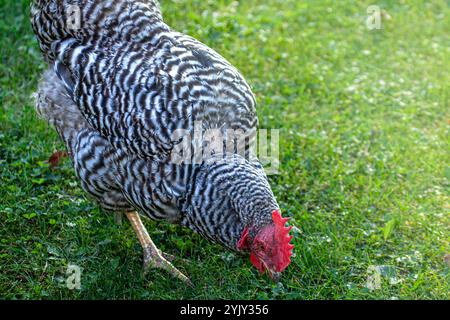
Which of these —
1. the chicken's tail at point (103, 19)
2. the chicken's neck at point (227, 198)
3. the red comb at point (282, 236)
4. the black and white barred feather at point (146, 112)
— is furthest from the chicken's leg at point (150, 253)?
the chicken's tail at point (103, 19)

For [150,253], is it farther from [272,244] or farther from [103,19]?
[103,19]

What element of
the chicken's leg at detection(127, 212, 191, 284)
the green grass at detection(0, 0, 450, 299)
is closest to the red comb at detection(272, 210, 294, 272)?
the green grass at detection(0, 0, 450, 299)

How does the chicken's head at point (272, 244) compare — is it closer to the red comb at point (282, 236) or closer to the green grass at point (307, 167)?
the red comb at point (282, 236)

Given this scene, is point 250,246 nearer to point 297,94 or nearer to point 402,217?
point 402,217

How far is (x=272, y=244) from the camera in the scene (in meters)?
4.12

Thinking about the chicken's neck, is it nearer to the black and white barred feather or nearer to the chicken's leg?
the black and white barred feather

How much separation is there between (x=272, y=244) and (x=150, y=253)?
1265mm

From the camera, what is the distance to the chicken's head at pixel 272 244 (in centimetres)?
411

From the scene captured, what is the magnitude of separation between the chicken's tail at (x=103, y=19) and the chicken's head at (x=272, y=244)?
1.63 meters

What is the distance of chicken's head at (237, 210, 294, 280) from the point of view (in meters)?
4.11

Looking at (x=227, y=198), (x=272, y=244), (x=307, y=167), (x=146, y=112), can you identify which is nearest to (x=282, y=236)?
(x=272, y=244)
